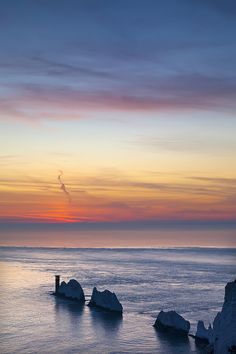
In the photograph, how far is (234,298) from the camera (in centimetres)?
2627

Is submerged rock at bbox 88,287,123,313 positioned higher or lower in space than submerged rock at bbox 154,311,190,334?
higher

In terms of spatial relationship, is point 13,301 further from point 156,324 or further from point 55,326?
point 156,324

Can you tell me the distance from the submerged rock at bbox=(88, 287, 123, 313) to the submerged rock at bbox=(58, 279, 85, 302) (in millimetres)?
Answer: 2603

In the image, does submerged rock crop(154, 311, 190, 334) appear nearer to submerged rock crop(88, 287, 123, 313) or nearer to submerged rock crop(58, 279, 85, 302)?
submerged rock crop(88, 287, 123, 313)

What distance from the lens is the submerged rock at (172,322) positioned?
1421 inches

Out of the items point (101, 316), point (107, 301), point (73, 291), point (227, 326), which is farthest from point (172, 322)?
point (73, 291)

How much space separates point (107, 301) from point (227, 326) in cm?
2104

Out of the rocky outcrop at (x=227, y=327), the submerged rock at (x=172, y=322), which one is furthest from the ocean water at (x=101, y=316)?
the rocky outcrop at (x=227, y=327)

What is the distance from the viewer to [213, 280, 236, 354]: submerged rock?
25172 mm

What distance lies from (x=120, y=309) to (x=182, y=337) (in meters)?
9.28

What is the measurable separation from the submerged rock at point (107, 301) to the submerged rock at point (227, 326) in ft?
58.8

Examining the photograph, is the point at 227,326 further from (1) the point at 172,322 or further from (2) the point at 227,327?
(1) the point at 172,322

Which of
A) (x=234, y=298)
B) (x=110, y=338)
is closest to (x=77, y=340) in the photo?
(x=110, y=338)

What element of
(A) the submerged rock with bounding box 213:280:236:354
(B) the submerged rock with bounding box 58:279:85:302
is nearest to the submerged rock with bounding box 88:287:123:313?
(B) the submerged rock with bounding box 58:279:85:302
